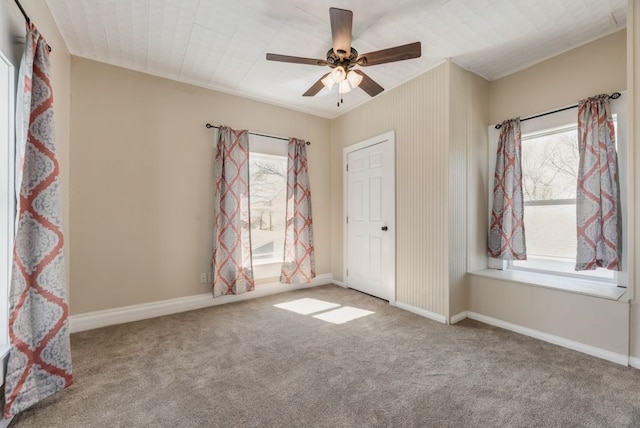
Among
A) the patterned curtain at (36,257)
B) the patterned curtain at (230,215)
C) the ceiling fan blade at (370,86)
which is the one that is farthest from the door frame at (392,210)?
the patterned curtain at (36,257)

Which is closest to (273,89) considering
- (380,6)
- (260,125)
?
(260,125)

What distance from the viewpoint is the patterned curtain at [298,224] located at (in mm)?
3982

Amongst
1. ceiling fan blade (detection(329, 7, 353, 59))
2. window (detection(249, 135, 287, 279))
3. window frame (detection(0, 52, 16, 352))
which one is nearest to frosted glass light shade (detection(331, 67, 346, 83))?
ceiling fan blade (detection(329, 7, 353, 59))

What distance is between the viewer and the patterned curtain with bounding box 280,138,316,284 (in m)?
3.98

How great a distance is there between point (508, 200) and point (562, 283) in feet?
2.99

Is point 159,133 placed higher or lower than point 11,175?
higher

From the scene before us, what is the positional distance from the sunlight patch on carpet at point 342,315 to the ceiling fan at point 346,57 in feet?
7.45

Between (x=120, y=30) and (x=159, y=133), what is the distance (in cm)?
99

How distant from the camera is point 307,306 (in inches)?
135

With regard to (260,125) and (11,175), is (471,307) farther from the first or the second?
(11,175)

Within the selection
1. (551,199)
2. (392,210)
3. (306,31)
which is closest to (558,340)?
(551,199)

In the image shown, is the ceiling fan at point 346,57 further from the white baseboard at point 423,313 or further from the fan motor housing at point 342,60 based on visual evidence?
the white baseboard at point 423,313

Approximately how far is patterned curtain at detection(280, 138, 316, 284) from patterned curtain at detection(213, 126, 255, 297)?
2.13 feet

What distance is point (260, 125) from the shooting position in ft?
12.6
